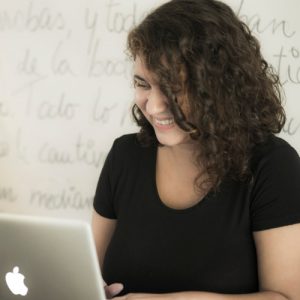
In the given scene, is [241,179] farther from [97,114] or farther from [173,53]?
[97,114]

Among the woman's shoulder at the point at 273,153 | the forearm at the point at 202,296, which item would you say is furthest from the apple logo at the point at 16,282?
the woman's shoulder at the point at 273,153

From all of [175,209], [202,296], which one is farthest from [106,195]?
[202,296]

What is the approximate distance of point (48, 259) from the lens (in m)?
0.58

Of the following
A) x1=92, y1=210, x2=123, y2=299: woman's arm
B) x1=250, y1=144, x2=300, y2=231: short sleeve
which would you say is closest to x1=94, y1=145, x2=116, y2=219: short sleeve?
x1=92, y1=210, x2=123, y2=299: woman's arm

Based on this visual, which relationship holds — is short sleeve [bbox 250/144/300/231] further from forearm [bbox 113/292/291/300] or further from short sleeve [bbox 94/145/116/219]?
short sleeve [bbox 94/145/116/219]

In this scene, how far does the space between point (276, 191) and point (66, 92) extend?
681 mm

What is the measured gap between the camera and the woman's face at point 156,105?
738 millimetres

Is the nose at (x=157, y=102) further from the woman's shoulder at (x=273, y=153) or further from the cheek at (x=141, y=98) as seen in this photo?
the woman's shoulder at (x=273, y=153)

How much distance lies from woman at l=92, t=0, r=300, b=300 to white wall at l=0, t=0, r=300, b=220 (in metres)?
0.32

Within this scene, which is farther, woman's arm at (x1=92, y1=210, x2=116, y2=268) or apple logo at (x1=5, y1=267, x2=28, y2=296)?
woman's arm at (x1=92, y1=210, x2=116, y2=268)

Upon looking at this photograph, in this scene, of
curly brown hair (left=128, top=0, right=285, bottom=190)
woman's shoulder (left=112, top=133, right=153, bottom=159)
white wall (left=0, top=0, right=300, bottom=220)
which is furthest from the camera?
white wall (left=0, top=0, right=300, bottom=220)

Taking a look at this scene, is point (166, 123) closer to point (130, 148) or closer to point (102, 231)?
point (130, 148)

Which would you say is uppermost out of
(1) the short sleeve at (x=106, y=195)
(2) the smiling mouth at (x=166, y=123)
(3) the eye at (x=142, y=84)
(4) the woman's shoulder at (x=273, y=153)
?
(3) the eye at (x=142, y=84)

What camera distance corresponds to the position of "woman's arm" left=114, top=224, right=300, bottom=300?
0.71 meters
